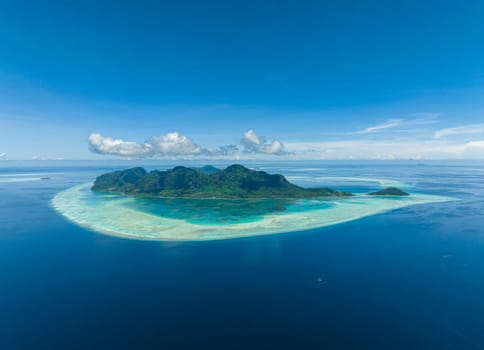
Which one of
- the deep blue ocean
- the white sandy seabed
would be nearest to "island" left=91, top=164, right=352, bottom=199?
the white sandy seabed

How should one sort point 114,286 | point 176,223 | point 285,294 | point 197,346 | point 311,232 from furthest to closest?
point 176,223, point 311,232, point 114,286, point 285,294, point 197,346

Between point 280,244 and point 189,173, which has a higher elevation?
point 189,173

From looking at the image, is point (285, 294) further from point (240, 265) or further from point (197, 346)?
point (197, 346)

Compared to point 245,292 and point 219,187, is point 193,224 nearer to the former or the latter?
point 245,292

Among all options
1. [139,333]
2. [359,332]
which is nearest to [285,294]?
[359,332]

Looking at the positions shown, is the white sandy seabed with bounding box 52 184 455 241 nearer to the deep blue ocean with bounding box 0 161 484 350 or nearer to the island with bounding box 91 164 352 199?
the deep blue ocean with bounding box 0 161 484 350

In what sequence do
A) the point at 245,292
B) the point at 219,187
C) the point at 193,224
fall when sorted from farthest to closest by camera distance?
the point at 219,187, the point at 193,224, the point at 245,292

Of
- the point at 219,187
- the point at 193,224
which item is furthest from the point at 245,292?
the point at 219,187
